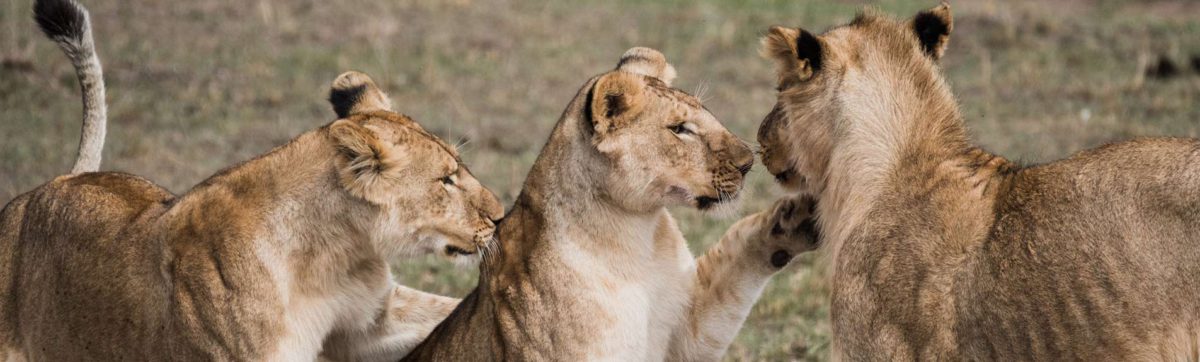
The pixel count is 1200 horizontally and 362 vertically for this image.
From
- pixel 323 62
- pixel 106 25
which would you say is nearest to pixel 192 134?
pixel 323 62

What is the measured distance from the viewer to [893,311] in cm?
419

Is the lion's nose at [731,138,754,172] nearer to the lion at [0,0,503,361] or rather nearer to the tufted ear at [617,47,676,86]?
the tufted ear at [617,47,676,86]

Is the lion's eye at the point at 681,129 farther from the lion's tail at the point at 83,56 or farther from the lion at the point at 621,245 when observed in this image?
the lion's tail at the point at 83,56

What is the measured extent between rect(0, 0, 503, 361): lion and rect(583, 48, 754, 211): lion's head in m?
0.49

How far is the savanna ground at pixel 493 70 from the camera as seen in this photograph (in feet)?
33.9

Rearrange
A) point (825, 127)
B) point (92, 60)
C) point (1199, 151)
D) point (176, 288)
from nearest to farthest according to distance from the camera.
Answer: point (1199, 151)
point (825, 127)
point (176, 288)
point (92, 60)

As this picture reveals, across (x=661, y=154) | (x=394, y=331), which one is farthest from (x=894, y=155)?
(x=394, y=331)

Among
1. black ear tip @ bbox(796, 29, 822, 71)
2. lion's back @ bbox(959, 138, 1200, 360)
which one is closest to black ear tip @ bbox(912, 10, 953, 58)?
black ear tip @ bbox(796, 29, 822, 71)

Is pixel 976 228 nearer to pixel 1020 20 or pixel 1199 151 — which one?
pixel 1199 151

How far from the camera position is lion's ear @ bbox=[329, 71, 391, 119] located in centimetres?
535

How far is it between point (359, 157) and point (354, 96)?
2.42ft

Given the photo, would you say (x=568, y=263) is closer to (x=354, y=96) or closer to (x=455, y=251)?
(x=455, y=251)

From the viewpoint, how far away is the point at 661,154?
4.64 metres

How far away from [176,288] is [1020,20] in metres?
10.7
